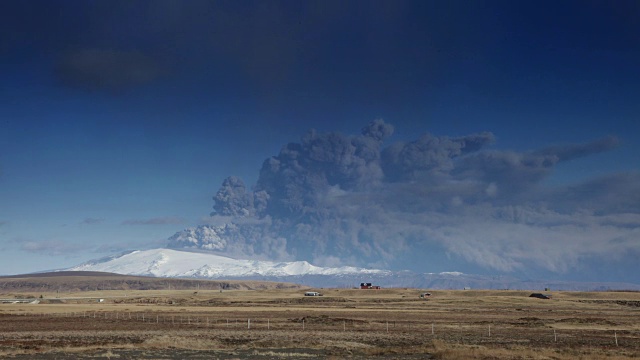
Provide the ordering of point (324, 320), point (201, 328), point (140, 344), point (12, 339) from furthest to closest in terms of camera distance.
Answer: point (324, 320)
point (201, 328)
point (12, 339)
point (140, 344)

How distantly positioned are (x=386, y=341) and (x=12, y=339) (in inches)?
1368

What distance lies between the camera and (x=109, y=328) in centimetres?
7244

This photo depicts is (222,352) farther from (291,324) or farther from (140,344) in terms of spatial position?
(291,324)

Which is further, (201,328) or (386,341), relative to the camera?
(201,328)

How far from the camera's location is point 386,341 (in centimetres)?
5703

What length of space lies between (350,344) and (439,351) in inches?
379

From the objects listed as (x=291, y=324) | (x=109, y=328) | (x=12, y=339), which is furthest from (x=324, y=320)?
(x=12, y=339)

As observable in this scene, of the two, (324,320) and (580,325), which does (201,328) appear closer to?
(324,320)

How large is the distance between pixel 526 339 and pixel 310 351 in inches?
935

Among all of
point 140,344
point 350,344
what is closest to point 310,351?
point 350,344

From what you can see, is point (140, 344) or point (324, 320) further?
point (324, 320)

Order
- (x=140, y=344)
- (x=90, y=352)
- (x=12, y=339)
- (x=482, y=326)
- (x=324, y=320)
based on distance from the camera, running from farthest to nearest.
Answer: (x=324, y=320)
(x=482, y=326)
(x=12, y=339)
(x=140, y=344)
(x=90, y=352)

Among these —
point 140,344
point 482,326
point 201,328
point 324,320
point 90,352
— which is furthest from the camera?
point 324,320

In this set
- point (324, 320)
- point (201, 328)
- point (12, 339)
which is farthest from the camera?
point (324, 320)
